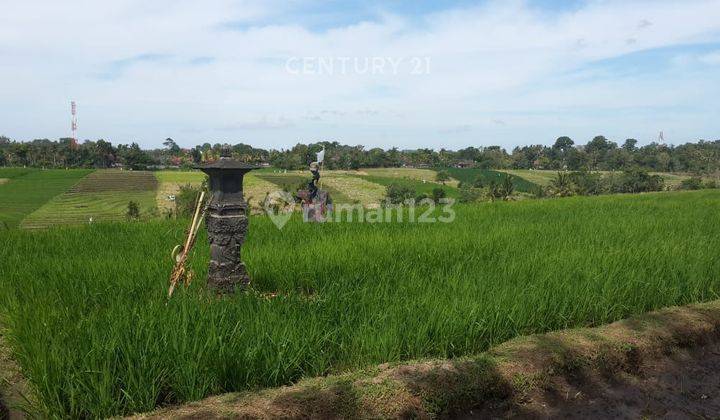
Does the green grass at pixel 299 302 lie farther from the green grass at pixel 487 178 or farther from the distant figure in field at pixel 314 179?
the green grass at pixel 487 178

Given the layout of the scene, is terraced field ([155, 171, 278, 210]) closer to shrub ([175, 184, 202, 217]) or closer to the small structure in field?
shrub ([175, 184, 202, 217])

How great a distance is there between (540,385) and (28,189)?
49017 millimetres

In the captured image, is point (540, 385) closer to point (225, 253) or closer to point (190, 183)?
point (225, 253)

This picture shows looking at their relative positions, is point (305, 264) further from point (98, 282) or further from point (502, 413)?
point (502, 413)

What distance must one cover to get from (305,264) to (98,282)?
1.86 meters

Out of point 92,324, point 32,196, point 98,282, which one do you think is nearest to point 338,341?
point 92,324

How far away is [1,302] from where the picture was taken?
4.01 meters

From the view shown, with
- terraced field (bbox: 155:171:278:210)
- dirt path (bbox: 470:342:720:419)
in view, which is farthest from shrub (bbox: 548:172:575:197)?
dirt path (bbox: 470:342:720:419)

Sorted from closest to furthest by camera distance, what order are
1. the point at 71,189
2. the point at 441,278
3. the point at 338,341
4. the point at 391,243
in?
the point at 338,341 → the point at 441,278 → the point at 391,243 → the point at 71,189

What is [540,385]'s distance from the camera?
9.92 ft

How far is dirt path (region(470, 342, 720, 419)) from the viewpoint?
9.32 feet

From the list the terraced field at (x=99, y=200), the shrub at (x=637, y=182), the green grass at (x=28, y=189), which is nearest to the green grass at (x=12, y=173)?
the green grass at (x=28, y=189)

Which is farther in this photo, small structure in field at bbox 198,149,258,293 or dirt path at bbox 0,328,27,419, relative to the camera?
small structure in field at bbox 198,149,258,293

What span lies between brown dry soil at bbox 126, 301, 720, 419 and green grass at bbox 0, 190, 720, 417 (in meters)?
0.19
